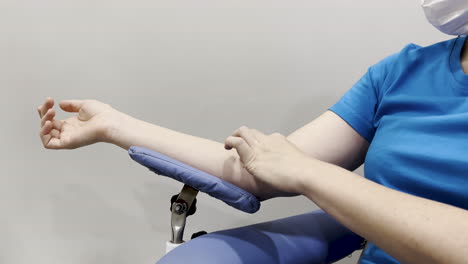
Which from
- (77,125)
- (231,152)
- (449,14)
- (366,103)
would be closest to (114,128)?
(77,125)

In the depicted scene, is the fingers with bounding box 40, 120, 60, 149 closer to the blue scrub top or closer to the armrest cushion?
the armrest cushion

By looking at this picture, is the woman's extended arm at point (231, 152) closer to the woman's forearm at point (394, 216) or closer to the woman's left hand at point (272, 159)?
the woman's left hand at point (272, 159)

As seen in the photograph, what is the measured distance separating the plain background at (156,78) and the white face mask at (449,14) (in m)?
0.39

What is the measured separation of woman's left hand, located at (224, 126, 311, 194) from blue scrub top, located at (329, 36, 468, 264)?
167 millimetres

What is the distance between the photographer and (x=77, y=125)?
919 mm

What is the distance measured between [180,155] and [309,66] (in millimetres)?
560

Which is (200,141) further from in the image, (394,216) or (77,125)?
(394,216)

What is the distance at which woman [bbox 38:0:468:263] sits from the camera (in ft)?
1.76

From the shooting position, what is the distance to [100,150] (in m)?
1.33

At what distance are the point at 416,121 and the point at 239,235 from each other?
0.36m

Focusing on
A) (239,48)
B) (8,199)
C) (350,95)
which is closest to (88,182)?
(8,199)

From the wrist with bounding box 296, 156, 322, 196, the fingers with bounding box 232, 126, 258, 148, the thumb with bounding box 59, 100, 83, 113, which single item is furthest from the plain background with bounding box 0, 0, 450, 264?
the wrist with bounding box 296, 156, 322, 196

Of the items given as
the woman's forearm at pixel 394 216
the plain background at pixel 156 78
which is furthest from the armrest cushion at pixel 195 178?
the plain background at pixel 156 78

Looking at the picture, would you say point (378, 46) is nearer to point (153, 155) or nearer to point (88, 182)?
point (153, 155)
